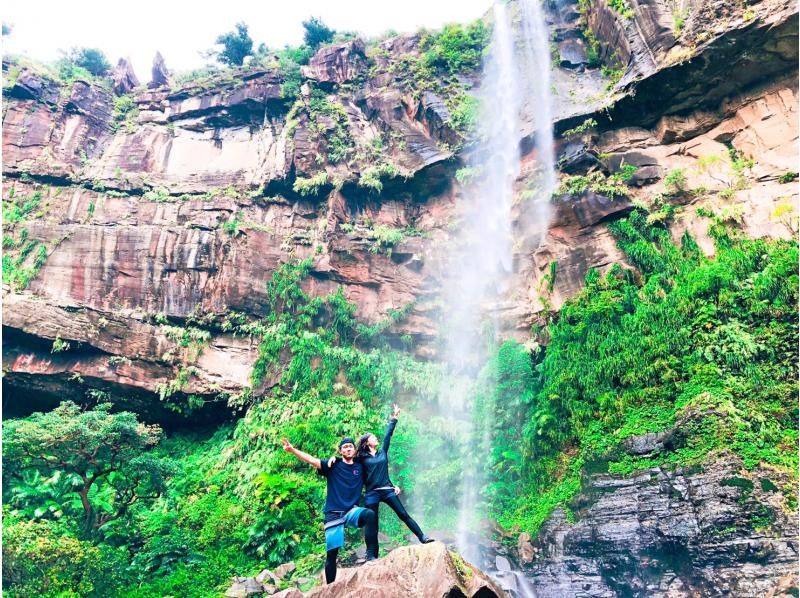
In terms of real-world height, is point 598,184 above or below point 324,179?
below

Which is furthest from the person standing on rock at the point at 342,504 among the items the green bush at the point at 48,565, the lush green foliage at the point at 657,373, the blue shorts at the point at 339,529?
the lush green foliage at the point at 657,373

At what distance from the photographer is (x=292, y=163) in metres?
19.4

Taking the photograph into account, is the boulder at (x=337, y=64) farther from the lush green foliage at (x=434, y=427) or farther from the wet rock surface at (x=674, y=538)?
the wet rock surface at (x=674, y=538)

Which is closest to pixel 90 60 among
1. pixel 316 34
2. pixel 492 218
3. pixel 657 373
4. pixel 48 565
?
pixel 316 34

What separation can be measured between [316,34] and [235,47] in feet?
13.1

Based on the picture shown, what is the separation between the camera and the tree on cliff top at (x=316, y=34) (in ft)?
79.5

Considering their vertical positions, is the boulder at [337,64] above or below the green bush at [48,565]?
above

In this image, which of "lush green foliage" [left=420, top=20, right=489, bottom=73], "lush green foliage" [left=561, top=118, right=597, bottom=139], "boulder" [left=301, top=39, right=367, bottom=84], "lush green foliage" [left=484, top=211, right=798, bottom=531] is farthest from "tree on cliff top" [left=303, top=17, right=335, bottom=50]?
"lush green foliage" [left=484, top=211, right=798, bottom=531]

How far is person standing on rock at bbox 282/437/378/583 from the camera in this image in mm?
5223

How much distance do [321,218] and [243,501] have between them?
9823 millimetres

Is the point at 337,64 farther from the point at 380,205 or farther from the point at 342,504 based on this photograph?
the point at 342,504

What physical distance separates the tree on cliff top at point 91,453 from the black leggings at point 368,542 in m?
7.35

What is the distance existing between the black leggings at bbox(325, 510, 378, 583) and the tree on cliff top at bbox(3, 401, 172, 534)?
735 centimetres

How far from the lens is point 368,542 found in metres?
5.42
